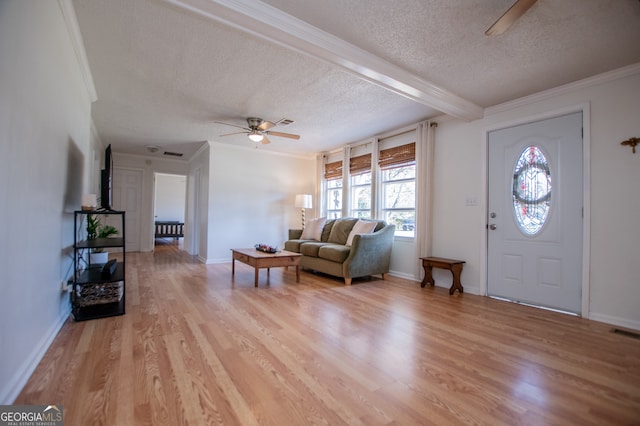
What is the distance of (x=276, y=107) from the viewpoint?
3934 millimetres

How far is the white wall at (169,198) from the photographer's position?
10445 mm

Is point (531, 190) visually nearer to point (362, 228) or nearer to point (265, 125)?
point (362, 228)

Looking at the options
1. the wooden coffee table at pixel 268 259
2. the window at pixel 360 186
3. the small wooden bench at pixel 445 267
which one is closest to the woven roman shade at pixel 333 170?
the window at pixel 360 186

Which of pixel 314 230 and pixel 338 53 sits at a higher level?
pixel 338 53

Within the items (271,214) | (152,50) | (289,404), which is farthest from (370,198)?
(289,404)

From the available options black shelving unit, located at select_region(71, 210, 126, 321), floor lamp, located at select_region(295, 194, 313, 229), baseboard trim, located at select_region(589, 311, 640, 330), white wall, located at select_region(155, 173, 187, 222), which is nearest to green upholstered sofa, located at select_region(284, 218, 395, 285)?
floor lamp, located at select_region(295, 194, 313, 229)

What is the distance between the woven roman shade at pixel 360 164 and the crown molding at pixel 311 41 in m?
2.20

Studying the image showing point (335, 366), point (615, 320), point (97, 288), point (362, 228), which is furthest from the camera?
point (362, 228)

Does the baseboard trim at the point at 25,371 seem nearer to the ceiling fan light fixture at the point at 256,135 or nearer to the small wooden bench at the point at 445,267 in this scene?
the ceiling fan light fixture at the point at 256,135

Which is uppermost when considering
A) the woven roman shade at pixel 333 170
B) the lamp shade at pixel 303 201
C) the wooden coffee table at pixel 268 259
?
the woven roman shade at pixel 333 170

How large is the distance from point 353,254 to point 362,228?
2.13ft

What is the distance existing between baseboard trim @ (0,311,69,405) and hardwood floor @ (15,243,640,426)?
0.14ft

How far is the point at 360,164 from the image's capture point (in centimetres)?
564

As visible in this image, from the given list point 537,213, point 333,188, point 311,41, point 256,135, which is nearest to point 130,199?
point 256,135
